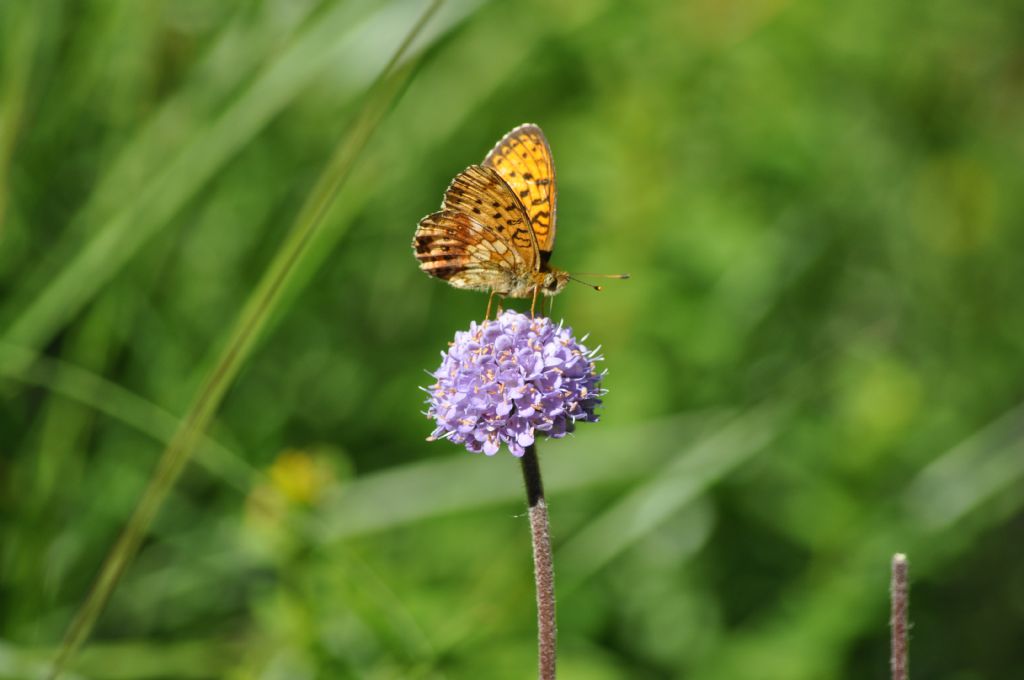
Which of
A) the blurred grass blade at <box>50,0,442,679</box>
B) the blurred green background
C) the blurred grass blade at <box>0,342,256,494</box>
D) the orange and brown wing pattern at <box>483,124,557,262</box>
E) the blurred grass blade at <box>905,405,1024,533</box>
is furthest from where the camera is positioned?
the blurred grass blade at <box>905,405,1024,533</box>

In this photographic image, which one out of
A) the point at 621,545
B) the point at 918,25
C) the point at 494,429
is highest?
the point at 918,25

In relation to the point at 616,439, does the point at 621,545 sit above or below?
below

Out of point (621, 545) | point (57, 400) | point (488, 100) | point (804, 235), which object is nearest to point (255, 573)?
point (57, 400)

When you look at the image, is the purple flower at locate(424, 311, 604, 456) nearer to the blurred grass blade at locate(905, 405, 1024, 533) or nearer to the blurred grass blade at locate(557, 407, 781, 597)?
the blurred grass blade at locate(557, 407, 781, 597)

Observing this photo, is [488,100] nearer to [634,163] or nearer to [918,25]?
[634,163]

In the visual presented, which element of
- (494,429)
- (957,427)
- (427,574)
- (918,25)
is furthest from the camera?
(918,25)

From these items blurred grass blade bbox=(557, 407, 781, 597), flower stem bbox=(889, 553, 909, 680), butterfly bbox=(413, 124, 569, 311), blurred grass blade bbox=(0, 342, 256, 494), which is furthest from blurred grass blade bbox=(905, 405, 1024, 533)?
blurred grass blade bbox=(0, 342, 256, 494)

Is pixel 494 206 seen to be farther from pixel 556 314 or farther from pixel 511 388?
pixel 556 314
